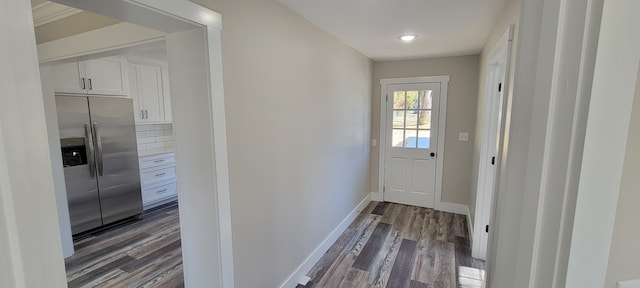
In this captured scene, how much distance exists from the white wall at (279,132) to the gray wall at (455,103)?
1.18m

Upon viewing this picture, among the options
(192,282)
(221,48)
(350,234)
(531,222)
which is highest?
(221,48)

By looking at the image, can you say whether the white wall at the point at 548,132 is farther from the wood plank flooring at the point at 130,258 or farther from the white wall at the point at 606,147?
the wood plank flooring at the point at 130,258

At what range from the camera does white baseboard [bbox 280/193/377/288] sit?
92.6 inches

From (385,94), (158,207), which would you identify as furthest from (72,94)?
(385,94)

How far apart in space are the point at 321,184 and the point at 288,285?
0.97m

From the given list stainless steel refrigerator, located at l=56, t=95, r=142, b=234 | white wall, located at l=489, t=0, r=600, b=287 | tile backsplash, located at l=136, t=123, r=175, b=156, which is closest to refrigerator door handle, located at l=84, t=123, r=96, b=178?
stainless steel refrigerator, located at l=56, t=95, r=142, b=234

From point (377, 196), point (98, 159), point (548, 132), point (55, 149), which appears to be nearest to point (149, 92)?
point (98, 159)

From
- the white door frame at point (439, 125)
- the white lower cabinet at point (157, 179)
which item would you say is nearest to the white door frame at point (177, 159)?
the white lower cabinet at point (157, 179)

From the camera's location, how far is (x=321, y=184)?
9.20 feet

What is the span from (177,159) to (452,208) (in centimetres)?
384

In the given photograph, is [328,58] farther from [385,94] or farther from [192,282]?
[192,282]

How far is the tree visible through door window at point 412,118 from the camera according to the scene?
4016 millimetres

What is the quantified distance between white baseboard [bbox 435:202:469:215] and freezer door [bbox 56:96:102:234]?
4653 mm

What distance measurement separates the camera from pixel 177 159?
155cm
